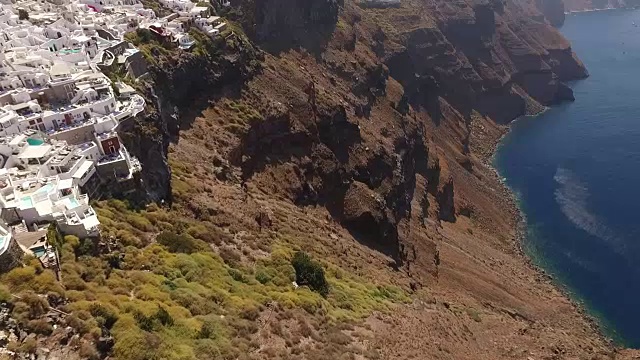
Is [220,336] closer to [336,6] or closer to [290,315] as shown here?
[290,315]

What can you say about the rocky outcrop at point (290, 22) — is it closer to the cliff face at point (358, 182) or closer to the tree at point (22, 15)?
the cliff face at point (358, 182)

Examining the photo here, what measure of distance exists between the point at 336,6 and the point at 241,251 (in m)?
109

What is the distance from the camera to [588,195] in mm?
133500

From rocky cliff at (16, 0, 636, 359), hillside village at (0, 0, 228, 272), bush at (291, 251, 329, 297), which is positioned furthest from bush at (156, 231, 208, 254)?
bush at (291, 251, 329, 297)

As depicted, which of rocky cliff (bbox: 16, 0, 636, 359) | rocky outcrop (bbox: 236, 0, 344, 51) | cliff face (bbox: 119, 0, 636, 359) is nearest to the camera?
rocky cliff (bbox: 16, 0, 636, 359)

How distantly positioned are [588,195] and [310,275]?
103252mm

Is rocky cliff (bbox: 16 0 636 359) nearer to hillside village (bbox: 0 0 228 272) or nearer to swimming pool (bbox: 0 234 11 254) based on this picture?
hillside village (bbox: 0 0 228 272)

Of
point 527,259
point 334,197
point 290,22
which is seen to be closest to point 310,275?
point 334,197

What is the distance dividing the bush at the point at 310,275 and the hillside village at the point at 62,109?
61.7 ft

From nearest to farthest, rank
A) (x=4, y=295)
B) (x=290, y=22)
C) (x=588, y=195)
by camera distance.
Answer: (x=4, y=295), (x=290, y=22), (x=588, y=195)

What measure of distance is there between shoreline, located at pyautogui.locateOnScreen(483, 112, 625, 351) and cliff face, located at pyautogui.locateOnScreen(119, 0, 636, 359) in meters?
1.05

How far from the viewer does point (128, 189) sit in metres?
48.8

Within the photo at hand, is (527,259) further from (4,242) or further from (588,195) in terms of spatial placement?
(4,242)

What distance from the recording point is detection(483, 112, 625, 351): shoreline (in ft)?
294
